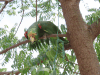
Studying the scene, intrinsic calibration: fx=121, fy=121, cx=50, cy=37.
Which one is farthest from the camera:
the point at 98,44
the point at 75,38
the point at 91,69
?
the point at 98,44

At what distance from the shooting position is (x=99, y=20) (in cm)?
137

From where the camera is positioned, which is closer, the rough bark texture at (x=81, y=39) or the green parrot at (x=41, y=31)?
the rough bark texture at (x=81, y=39)

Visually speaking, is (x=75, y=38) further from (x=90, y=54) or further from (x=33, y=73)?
(x=33, y=73)

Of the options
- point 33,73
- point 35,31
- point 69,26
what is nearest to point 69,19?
point 69,26

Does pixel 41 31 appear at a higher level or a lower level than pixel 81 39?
higher

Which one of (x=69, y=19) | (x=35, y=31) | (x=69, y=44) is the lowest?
(x=69, y=44)

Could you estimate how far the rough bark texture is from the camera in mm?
1194

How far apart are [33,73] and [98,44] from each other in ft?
4.06

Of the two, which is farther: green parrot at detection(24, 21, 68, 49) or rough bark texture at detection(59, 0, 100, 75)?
green parrot at detection(24, 21, 68, 49)

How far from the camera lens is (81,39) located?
1.29m

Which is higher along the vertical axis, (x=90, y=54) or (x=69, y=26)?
(x=69, y=26)

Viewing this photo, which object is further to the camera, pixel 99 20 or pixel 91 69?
pixel 99 20

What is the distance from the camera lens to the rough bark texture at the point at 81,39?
3.92 feet

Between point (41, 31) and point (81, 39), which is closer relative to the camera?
point (81, 39)
